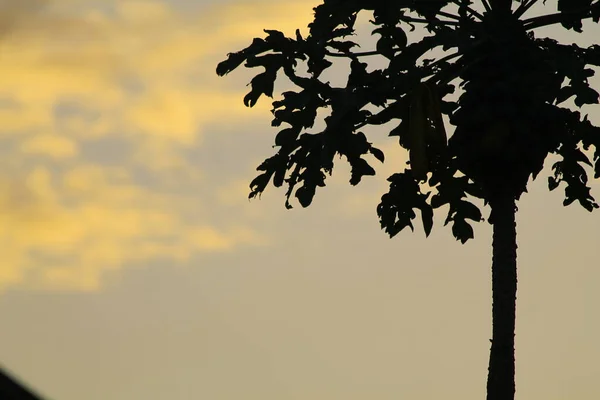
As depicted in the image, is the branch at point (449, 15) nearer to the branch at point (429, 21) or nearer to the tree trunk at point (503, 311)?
the branch at point (429, 21)

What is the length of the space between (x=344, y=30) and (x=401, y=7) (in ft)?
5.14

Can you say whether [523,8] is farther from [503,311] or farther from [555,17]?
[503,311]

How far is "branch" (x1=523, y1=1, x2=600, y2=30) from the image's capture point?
67.3 ft

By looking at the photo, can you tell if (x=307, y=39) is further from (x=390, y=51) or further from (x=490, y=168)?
(x=490, y=168)

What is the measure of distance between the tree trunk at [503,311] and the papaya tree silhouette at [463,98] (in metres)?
0.02

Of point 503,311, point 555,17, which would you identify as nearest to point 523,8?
point 555,17

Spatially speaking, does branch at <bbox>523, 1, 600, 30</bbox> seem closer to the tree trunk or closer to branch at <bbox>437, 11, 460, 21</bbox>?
branch at <bbox>437, 11, 460, 21</bbox>

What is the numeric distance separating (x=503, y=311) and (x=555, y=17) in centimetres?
560

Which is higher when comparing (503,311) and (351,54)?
(351,54)

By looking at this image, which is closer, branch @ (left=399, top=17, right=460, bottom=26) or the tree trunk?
the tree trunk

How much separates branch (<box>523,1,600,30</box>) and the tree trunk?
341cm

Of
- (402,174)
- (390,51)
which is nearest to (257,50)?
(390,51)

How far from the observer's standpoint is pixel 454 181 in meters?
21.5

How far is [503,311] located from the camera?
779 inches
